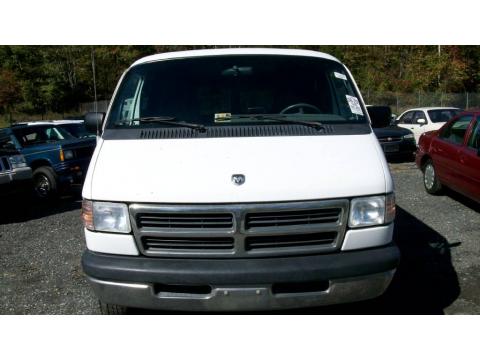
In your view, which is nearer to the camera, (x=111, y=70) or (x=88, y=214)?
(x=88, y=214)

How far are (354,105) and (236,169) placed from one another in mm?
1417

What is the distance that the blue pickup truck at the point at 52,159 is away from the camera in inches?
398

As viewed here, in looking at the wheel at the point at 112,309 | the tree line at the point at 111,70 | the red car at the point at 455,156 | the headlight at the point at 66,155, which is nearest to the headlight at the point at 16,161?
the headlight at the point at 66,155

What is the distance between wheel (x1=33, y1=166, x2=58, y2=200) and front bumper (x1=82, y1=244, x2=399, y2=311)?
762 cm

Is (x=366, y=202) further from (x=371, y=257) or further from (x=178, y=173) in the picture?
(x=178, y=173)

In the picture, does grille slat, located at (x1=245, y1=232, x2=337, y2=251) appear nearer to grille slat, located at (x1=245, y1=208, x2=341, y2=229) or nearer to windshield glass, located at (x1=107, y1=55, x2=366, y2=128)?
grille slat, located at (x1=245, y1=208, x2=341, y2=229)

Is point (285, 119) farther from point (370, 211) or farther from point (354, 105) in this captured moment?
point (370, 211)

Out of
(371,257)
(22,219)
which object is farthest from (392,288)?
(22,219)

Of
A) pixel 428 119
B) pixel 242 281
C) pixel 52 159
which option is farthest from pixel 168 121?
pixel 428 119

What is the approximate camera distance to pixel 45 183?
10164mm

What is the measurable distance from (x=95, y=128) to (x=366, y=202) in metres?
2.62

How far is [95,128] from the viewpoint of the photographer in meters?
4.46

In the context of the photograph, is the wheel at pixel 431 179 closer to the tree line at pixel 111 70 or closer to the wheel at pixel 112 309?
the wheel at pixel 112 309

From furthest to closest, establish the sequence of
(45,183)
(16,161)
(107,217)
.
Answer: (45,183) < (16,161) < (107,217)
